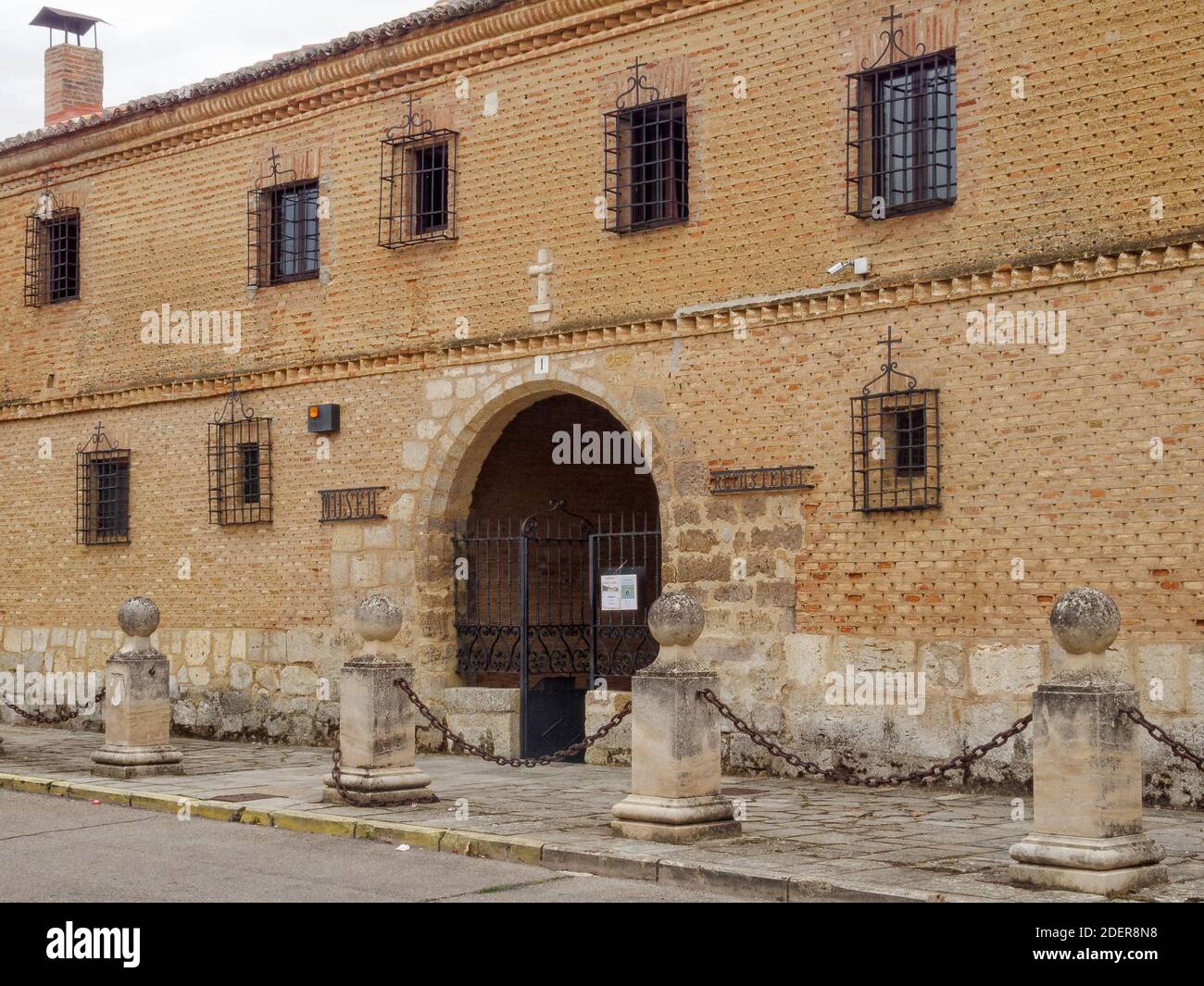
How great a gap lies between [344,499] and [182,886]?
26.6 ft

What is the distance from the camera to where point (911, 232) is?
12.6 metres

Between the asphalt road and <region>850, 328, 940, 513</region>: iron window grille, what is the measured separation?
4.71 metres

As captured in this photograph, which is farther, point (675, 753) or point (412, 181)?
point (412, 181)

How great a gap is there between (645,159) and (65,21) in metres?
12.2

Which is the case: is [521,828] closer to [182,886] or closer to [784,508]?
[182,886]

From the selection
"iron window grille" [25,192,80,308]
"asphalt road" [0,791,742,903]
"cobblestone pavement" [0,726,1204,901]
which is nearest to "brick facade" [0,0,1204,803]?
"iron window grille" [25,192,80,308]

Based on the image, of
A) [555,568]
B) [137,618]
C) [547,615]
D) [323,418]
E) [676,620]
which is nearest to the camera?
[676,620]

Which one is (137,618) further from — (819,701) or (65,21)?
(65,21)

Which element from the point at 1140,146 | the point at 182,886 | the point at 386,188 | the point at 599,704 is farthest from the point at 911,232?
the point at 182,886

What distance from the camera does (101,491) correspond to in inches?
753

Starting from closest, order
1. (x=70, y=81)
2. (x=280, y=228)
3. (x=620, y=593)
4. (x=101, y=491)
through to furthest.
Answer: (x=620, y=593) → (x=280, y=228) → (x=101, y=491) → (x=70, y=81)

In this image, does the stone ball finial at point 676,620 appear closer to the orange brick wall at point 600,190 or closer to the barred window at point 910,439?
the barred window at point 910,439

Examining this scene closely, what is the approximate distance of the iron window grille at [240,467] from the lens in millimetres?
17234

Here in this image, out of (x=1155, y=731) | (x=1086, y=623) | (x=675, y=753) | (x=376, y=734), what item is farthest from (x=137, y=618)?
(x=1155, y=731)
